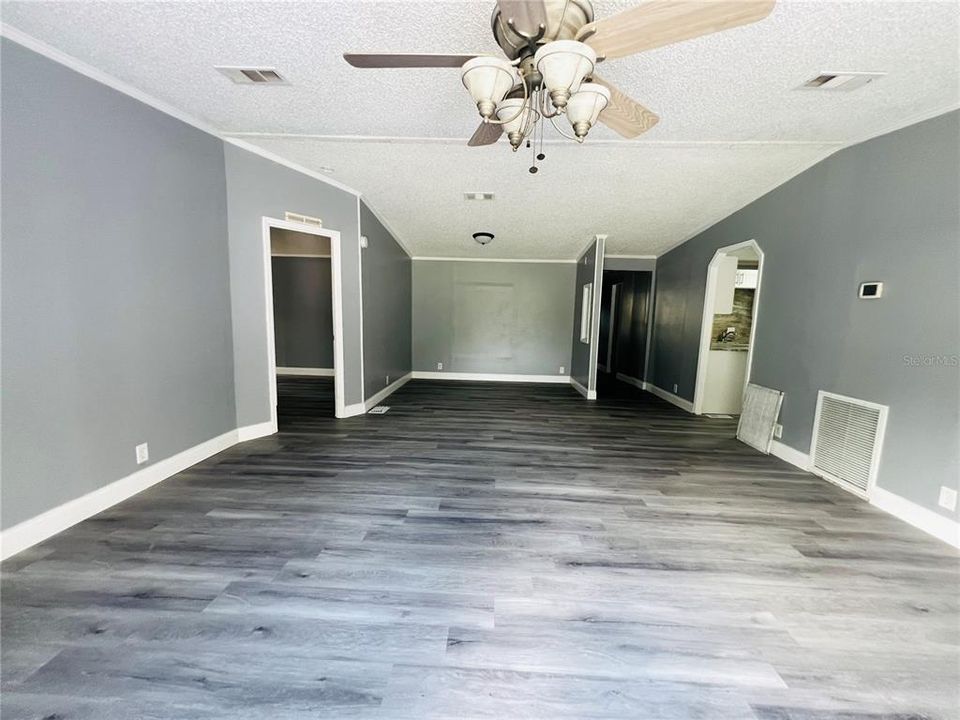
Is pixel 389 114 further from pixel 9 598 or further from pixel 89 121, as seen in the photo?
pixel 9 598

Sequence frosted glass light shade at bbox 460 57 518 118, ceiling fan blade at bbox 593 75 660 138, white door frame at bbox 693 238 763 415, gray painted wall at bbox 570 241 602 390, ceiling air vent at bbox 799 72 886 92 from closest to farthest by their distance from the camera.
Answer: frosted glass light shade at bbox 460 57 518 118 < ceiling fan blade at bbox 593 75 660 138 < ceiling air vent at bbox 799 72 886 92 < white door frame at bbox 693 238 763 415 < gray painted wall at bbox 570 241 602 390

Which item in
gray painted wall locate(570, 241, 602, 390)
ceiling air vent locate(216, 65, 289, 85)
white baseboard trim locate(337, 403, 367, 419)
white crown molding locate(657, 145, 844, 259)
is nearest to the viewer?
ceiling air vent locate(216, 65, 289, 85)

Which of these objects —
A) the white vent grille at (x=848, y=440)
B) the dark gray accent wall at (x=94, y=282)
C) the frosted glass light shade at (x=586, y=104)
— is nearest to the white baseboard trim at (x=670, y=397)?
the white vent grille at (x=848, y=440)

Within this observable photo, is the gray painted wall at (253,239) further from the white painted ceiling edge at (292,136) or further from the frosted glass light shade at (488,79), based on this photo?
the frosted glass light shade at (488,79)

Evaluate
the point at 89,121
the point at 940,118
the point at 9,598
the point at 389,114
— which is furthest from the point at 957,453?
the point at 89,121

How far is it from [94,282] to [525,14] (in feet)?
9.56

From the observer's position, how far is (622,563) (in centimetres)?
203

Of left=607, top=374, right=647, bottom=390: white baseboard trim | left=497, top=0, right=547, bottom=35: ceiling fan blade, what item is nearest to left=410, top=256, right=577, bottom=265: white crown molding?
left=607, top=374, right=647, bottom=390: white baseboard trim

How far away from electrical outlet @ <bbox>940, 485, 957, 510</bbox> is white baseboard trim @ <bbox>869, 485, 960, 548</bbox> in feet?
0.25

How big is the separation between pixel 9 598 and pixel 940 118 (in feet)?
19.6

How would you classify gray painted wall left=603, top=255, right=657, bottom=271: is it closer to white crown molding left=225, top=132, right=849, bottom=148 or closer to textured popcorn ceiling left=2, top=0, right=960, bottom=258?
textured popcorn ceiling left=2, top=0, right=960, bottom=258
